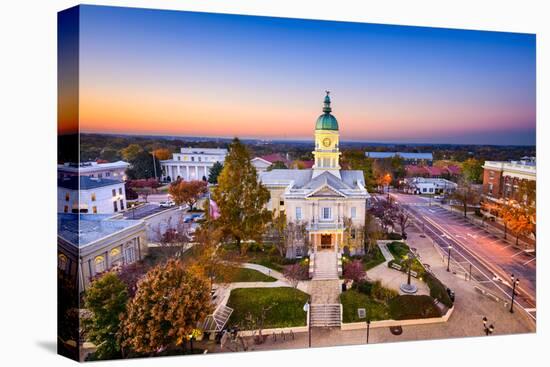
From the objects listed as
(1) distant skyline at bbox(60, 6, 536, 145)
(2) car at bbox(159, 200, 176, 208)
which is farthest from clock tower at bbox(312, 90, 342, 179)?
(2) car at bbox(159, 200, 176, 208)

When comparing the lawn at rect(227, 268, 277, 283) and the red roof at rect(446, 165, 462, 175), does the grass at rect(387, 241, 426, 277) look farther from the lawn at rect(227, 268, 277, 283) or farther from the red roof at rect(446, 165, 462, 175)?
the lawn at rect(227, 268, 277, 283)

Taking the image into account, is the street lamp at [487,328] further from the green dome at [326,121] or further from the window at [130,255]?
the window at [130,255]

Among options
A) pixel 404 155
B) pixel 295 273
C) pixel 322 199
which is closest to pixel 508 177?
pixel 404 155

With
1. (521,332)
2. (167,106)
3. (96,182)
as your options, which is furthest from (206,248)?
(521,332)

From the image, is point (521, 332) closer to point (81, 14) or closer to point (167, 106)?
point (167, 106)

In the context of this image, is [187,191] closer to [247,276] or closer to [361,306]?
[247,276]

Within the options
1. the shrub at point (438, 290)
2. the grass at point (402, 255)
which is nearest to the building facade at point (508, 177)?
the grass at point (402, 255)

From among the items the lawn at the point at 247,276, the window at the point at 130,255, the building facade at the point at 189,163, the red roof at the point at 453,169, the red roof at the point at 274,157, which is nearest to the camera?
the window at the point at 130,255
